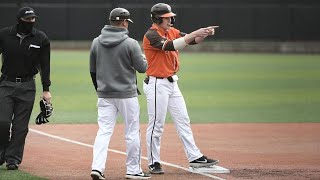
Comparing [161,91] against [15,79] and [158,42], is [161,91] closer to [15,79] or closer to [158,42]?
[158,42]

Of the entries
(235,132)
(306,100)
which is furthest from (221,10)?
(235,132)

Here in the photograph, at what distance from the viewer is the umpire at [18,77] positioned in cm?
1146

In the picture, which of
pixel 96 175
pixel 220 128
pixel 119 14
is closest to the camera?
pixel 96 175

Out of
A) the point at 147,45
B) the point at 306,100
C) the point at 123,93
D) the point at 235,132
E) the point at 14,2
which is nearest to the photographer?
the point at 123,93

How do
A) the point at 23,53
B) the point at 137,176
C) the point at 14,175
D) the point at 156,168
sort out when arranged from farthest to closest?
the point at 23,53
the point at 156,168
the point at 14,175
the point at 137,176

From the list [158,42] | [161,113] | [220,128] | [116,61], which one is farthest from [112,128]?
[220,128]

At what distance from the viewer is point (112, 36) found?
10477 millimetres

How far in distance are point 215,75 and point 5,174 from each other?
20.9 m

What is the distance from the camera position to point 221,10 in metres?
44.8

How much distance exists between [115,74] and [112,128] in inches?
26.8

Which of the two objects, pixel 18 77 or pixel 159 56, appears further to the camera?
pixel 18 77

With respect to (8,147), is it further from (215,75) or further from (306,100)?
(215,75)

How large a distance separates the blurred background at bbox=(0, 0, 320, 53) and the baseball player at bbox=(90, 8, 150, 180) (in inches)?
1325

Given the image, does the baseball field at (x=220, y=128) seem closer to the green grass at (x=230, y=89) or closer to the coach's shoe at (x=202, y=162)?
the green grass at (x=230, y=89)
